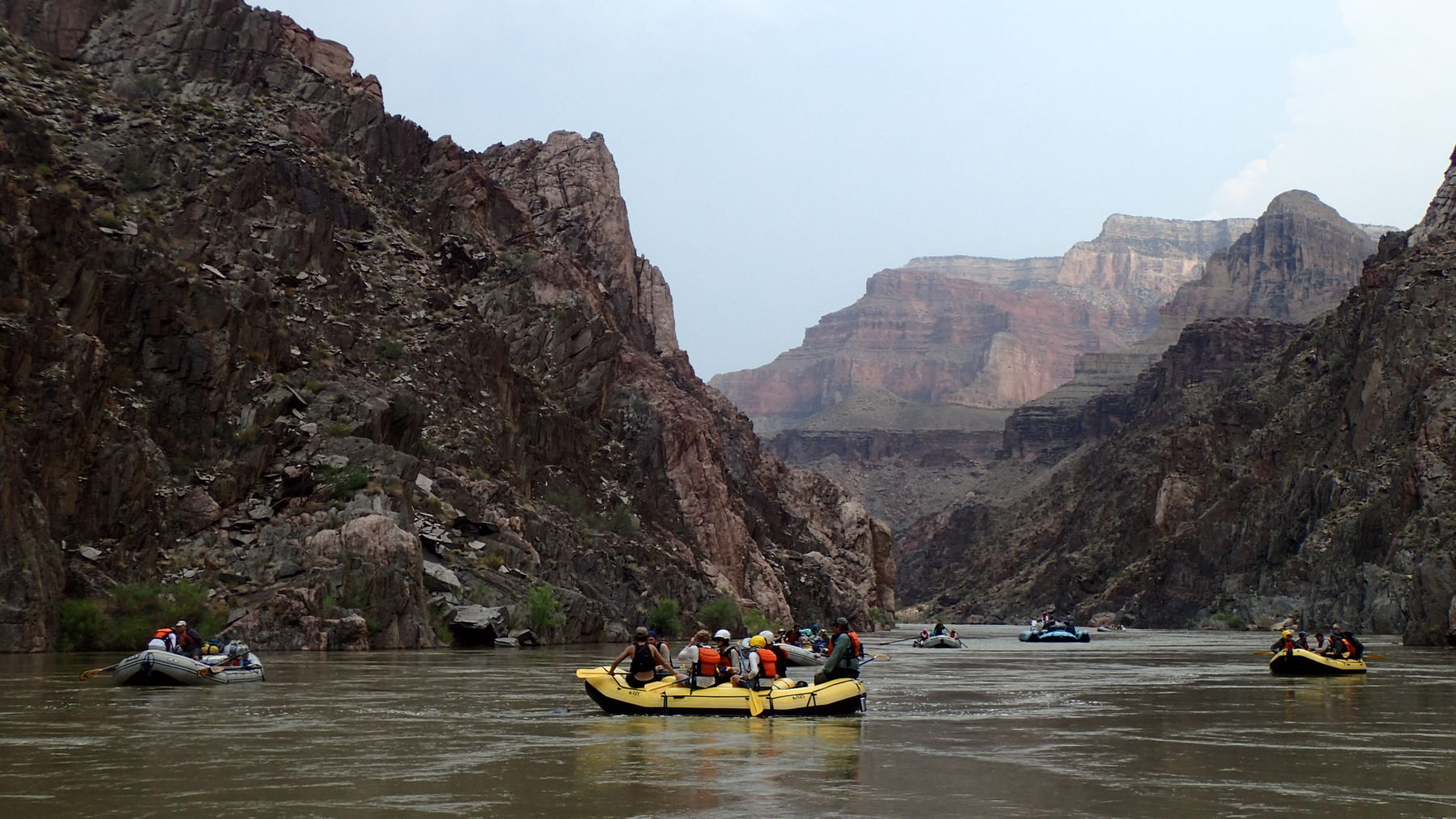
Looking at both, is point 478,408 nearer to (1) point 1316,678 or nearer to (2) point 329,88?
(2) point 329,88

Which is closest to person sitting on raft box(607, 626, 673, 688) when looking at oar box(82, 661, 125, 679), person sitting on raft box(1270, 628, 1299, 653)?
oar box(82, 661, 125, 679)

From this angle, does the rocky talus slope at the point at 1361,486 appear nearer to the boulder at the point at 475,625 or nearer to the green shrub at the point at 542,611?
the green shrub at the point at 542,611

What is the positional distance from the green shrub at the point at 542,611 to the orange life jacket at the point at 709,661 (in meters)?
46.6

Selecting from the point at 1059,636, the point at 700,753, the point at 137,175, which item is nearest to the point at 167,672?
the point at 700,753

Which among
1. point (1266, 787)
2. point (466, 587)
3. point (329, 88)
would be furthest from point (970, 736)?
point (329, 88)

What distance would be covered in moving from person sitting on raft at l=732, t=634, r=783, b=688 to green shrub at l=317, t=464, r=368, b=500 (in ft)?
135

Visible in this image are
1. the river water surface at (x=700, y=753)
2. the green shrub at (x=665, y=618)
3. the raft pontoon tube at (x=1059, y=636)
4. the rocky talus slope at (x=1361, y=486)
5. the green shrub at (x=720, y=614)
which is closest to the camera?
the river water surface at (x=700, y=753)

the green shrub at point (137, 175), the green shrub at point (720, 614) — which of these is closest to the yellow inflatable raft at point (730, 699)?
the green shrub at point (137, 175)

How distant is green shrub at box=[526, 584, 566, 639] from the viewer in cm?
8225

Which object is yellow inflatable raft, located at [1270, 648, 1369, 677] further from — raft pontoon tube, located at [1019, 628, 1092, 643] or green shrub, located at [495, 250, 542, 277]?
green shrub, located at [495, 250, 542, 277]

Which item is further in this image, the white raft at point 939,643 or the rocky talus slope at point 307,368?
the white raft at point 939,643

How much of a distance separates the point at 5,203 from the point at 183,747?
5081 cm

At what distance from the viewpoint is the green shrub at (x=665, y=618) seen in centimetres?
9925

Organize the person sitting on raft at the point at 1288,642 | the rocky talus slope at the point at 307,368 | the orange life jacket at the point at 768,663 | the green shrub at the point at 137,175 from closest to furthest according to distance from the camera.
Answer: the orange life jacket at the point at 768,663, the person sitting on raft at the point at 1288,642, the rocky talus slope at the point at 307,368, the green shrub at the point at 137,175
